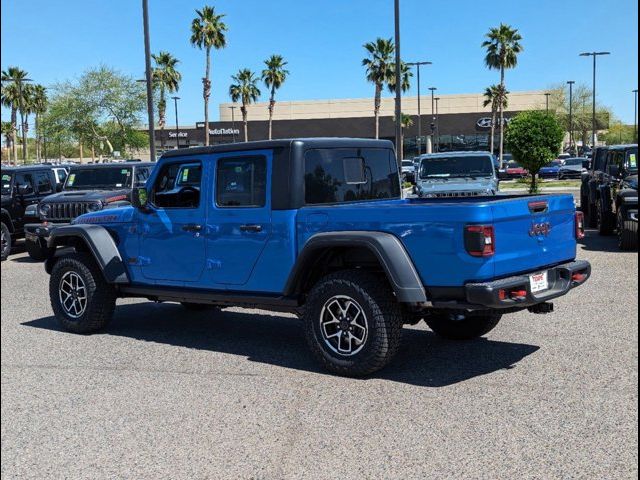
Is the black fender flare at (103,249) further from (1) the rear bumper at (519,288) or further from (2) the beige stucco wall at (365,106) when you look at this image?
(2) the beige stucco wall at (365,106)

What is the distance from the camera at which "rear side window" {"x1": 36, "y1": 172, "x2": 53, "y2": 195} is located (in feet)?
53.8

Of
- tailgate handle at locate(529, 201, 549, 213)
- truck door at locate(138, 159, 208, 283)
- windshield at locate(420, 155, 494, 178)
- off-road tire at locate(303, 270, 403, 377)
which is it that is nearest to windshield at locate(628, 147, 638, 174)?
windshield at locate(420, 155, 494, 178)

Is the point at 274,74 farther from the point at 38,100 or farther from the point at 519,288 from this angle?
the point at 519,288

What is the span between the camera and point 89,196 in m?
13.9

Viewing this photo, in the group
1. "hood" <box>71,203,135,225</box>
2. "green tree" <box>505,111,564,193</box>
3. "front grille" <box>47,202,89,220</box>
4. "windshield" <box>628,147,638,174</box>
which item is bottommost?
"front grille" <box>47,202,89,220</box>

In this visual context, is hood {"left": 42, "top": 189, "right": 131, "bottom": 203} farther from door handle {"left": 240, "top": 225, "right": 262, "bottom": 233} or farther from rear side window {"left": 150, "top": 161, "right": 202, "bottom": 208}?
door handle {"left": 240, "top": 225, "right": 262, "bottom": 233}

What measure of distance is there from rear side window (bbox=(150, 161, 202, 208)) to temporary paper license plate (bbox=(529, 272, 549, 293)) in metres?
3.07

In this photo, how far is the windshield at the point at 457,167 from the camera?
1745cm

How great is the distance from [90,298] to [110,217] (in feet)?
2.80

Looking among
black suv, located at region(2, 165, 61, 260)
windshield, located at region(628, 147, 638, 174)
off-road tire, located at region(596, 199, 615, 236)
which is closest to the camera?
windshield, located at region(628, 147, 638, 174)

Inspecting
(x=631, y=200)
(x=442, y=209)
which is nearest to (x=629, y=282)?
(x=631, y=200)

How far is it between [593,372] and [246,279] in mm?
2951

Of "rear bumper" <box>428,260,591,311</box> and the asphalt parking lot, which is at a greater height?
"rear bumper" <box>428,260,591,311</box>

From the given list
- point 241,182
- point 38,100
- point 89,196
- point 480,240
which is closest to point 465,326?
point 480,240
